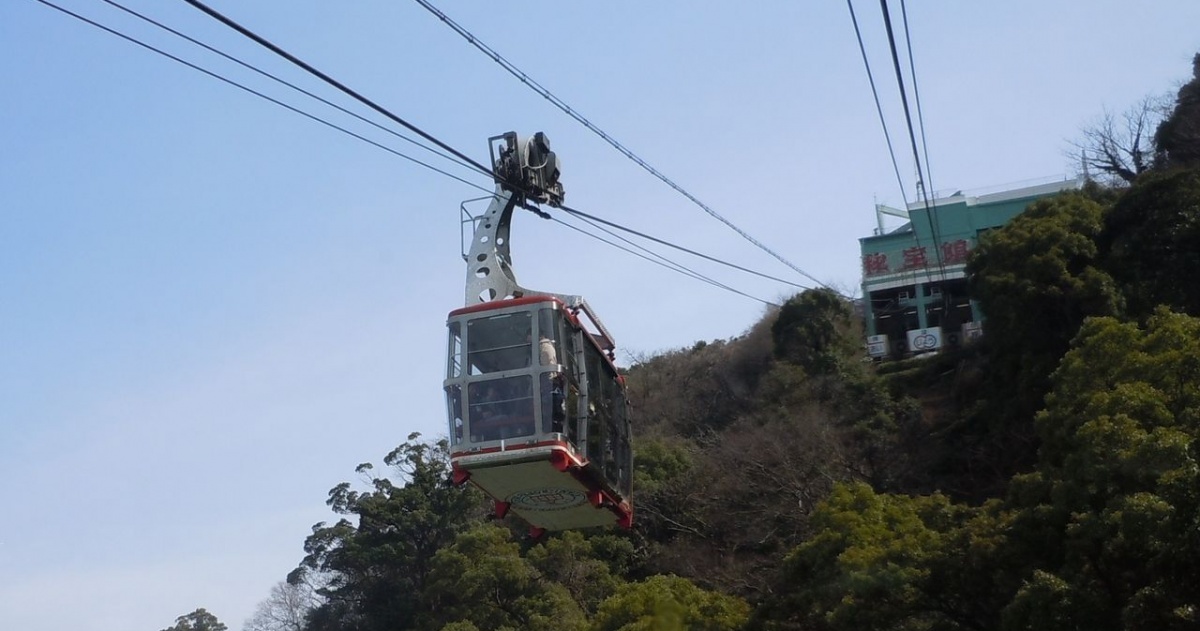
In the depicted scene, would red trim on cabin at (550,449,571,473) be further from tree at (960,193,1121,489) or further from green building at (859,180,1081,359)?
green building at (859,180,1081,359)

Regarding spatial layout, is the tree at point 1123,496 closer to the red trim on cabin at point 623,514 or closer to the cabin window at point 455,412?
the red trim on cabin at point 623,514

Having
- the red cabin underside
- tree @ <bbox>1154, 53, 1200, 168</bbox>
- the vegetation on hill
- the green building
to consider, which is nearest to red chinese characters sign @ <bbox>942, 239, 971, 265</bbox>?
the green building

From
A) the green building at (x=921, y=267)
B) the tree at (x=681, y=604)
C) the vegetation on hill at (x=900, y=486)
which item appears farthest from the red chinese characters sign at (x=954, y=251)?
the tree at (x=681, y=604)

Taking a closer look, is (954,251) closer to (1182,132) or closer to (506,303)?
(1182,132)

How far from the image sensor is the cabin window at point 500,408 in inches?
506

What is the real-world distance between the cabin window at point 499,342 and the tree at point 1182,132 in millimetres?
23908

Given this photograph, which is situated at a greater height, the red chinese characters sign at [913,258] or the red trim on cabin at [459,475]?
the red chinese characters sign at [913,258]

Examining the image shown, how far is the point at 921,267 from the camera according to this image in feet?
147

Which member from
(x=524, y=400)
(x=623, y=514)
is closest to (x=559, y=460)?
(x=524, y=400)

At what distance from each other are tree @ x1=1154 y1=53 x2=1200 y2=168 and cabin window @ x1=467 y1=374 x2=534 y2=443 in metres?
24.2

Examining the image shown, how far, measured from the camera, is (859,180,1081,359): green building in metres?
43.3

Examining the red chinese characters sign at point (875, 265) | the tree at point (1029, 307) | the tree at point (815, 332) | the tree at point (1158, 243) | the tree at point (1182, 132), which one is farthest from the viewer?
the red chinese characters sign at point (875, 265)

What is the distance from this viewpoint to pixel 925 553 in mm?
18375

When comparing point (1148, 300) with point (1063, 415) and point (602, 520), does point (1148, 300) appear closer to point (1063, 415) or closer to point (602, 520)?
point (1063, 415)
